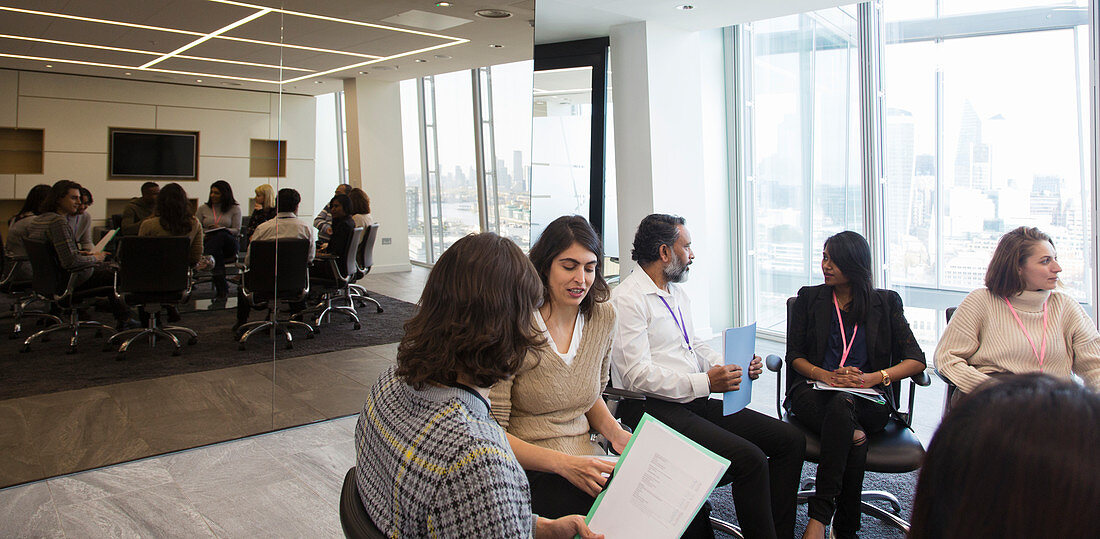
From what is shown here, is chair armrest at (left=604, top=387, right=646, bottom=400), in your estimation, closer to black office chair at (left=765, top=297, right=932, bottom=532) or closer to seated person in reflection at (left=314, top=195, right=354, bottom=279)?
black office chair at (left=765, top=297, right=932, bottom=532)

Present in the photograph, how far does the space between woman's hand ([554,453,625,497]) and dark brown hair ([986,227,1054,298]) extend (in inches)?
78.8

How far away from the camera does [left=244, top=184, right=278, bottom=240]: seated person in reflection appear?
3994mm

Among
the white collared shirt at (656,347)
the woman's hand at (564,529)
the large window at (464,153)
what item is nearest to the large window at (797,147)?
the large window at (464,153)

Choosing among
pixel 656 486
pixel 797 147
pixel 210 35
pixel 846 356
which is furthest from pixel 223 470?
pixel 797 147

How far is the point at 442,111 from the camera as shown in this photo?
471cm

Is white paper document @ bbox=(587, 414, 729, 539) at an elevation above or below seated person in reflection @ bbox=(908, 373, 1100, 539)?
below

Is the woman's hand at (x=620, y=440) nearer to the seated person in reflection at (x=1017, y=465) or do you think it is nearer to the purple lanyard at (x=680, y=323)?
the purple lanyard at (x=680, y=323)

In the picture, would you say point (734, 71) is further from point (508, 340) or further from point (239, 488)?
point (508, 340)

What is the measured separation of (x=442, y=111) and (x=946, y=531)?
438 centimetres

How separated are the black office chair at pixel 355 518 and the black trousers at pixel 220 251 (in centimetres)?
291

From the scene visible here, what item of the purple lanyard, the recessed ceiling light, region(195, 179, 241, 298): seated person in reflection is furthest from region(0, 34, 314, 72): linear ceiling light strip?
the purple lanyard

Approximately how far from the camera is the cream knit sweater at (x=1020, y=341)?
283 cm

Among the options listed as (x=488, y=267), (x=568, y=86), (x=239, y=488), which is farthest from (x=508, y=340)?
(x=568, y=86)

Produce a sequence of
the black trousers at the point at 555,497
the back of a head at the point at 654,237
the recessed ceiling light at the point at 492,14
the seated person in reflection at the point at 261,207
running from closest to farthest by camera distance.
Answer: the black trousers at the point at 555,497 < the back of a head at the point at 654,237 < the seated person in reflection at the point at 261,207 < the recessed ceiling light at the point at 492,14
